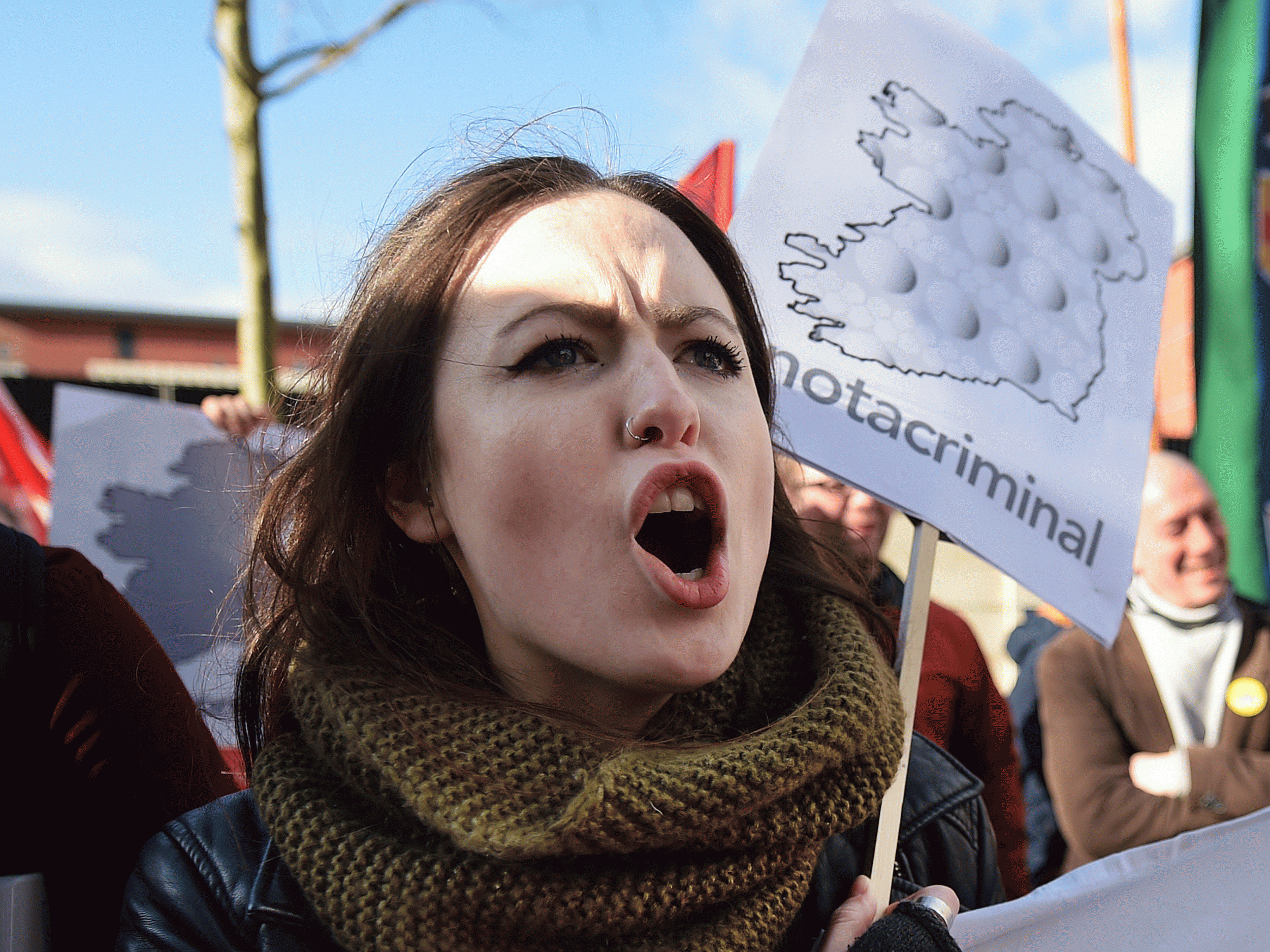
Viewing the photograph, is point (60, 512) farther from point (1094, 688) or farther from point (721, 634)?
point (1094, 688)

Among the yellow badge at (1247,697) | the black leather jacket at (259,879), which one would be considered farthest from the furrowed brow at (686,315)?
the yellow badge at (1247,697)

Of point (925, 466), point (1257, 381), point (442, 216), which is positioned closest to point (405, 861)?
point (442, 216)

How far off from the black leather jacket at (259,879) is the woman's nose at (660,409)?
0.63 m

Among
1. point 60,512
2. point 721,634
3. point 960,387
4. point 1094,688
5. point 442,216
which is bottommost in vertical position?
point 1094,688

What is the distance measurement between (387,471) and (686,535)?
44cm

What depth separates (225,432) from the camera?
3.29 metres

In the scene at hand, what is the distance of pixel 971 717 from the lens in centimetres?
285

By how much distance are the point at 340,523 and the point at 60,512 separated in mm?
1951

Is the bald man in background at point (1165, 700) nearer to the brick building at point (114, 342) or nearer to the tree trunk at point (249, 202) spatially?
the tree trunk at point (249, 202)

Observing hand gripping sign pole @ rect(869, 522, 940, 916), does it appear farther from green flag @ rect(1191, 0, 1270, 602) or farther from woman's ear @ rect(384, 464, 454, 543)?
green flag @ rect(1191, 0, 1270, 602)

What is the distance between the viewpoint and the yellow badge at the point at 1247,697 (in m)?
3.24

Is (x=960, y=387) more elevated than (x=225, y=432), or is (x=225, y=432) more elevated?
(x=960, y=387)

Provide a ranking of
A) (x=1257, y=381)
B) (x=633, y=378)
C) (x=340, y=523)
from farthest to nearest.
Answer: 1. (x=1257, y=381)
2. (x=340, y=523)
3. (x=633, y=378)

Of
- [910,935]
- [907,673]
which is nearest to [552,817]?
[910,935]
